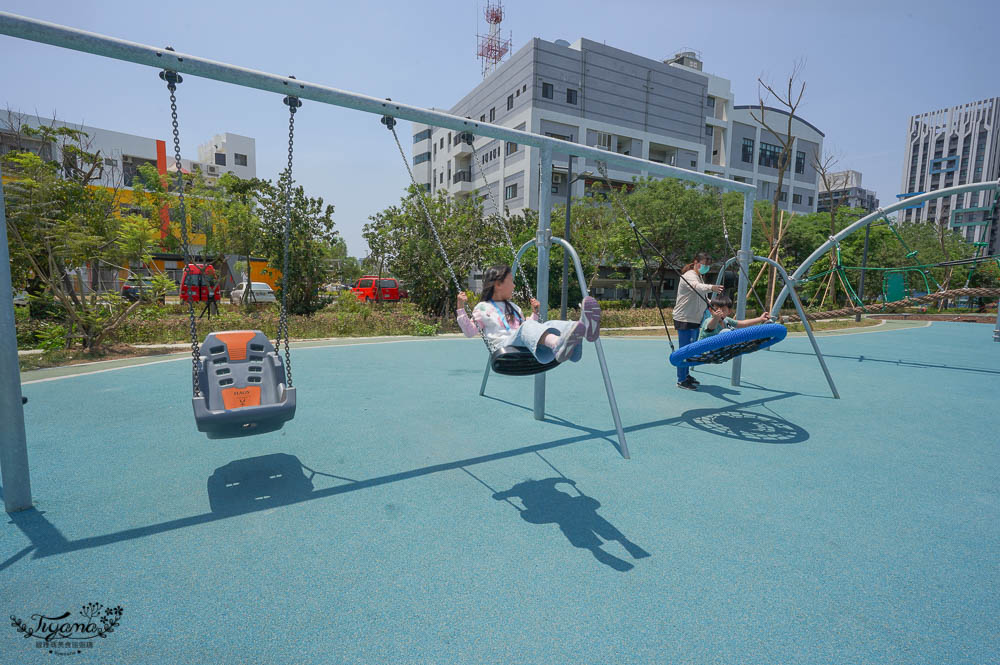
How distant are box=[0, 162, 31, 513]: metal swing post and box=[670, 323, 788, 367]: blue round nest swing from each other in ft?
15.3

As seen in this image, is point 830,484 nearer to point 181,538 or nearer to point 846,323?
Result: point 181,538

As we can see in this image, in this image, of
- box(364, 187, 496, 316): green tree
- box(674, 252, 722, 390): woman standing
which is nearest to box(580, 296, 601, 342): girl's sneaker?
box(674, 252, 722, 390): woman standing

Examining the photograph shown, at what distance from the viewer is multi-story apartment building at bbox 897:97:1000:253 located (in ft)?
278

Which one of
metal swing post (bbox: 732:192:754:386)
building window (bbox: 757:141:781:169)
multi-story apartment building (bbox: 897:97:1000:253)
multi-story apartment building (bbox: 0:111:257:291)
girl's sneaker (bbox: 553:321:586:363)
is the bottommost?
girl's sneaker (bbox: 553:321:586:363)

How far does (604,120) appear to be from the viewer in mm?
35875

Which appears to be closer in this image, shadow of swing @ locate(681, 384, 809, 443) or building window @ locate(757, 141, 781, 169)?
shadow of swing @ locate(681, 384, 809, 443)

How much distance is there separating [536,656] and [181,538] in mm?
2073

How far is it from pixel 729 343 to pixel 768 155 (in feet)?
170

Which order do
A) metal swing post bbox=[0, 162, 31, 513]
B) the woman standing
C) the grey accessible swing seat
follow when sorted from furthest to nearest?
1. the woman standing
2. the grey accessible swing seat
3. metal swing post bbox=[0, 162, 31, 513]

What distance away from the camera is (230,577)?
7.82 feet

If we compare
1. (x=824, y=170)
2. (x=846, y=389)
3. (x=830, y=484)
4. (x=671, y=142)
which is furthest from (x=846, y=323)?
(x=671, y=142)

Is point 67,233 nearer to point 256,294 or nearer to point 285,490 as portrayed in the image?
point 285,490

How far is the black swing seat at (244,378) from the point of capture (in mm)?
3178

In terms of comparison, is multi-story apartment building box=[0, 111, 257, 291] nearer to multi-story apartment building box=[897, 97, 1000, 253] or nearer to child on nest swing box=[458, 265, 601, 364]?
child on nest swing box=[458, 265, 601, 364]
